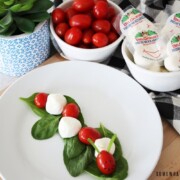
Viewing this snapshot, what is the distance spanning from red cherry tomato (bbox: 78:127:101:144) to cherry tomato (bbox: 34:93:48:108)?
0.36 feet

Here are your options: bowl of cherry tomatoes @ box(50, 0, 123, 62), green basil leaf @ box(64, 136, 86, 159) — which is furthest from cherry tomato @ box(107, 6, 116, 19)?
green basil leaf @ box(64, 136, 86, 159)

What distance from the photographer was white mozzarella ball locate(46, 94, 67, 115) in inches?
27.6

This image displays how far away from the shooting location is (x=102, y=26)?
0.80 metres

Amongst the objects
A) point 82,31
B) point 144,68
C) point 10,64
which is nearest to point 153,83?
point 144,68

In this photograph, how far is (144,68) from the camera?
0.73 m

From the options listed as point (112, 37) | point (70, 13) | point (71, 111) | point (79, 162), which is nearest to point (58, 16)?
point (70, 13)

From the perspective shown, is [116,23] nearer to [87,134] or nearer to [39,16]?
[39,16]

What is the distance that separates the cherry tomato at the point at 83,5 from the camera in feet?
2.68

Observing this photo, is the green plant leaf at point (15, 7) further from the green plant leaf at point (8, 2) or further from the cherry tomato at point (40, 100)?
the cherry tomato at point (40, 100)

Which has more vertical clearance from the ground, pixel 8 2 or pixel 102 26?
pixel 8 2

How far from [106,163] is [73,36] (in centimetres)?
31

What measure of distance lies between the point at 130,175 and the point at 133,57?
10.1 inches

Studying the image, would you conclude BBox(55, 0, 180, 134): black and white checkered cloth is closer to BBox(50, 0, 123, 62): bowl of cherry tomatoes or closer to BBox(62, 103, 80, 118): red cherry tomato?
BBox(50, 0, 123, 62): bowl of cherry tomatoes

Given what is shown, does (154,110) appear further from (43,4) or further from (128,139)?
(43,4)
